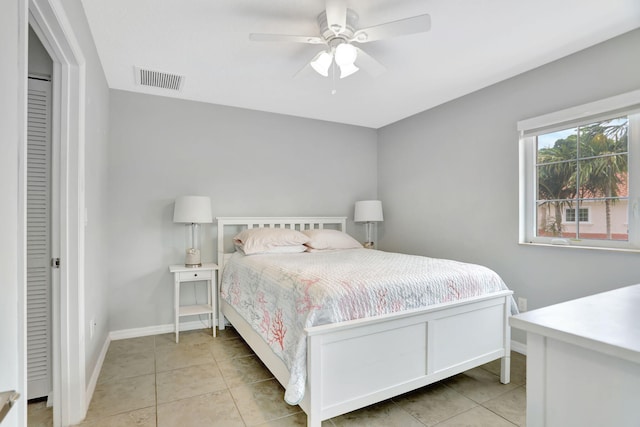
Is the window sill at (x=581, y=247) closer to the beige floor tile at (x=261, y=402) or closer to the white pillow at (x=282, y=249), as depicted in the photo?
the white pillow at (x=282, y=249)

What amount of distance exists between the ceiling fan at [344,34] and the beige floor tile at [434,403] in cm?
218

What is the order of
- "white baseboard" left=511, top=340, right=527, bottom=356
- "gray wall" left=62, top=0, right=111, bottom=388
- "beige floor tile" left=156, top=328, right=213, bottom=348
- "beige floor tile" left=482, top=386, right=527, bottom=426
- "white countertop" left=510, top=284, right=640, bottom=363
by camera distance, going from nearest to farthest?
"white countertop" left=510, top=284, right=640, bottom=363 < "beige floor tile" left=482, top=386, right=527, bottom=426 < "gray wall" left=62, top=0, right=111, bottom=388 < "white baseboard" left=511, top=340, right=527, bottom=356 < "beige floor tile" left=156, top=328, right=213, bottom=348

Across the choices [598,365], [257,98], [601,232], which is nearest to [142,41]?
[257,98]

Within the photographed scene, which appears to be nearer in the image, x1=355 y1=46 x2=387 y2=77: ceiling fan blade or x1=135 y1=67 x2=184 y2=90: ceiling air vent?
x1=355 y1=46 x2=387 y2=77: ceiling fan blade

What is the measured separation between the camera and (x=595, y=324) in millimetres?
816

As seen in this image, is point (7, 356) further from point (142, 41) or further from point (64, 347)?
point (142, 41)

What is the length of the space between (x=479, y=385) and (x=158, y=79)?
11.7 feet

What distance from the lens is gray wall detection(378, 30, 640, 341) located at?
232 centimetres

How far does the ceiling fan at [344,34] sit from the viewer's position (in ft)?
5.79

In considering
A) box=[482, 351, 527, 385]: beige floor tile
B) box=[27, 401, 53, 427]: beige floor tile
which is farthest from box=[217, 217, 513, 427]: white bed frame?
box=[27, 401, 53, 427]: beige floor tile

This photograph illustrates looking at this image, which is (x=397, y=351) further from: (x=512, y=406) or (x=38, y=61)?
(x=38, y=61)

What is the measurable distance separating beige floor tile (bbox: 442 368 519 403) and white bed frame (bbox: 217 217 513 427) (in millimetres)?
74

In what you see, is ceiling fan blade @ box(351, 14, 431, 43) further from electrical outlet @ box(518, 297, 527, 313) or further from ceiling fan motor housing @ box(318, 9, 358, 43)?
electrical outlet @ box(518, 297, 527, 313)

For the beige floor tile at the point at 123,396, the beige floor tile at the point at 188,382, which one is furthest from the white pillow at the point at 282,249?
the beige floor tile at the point at 123,396
